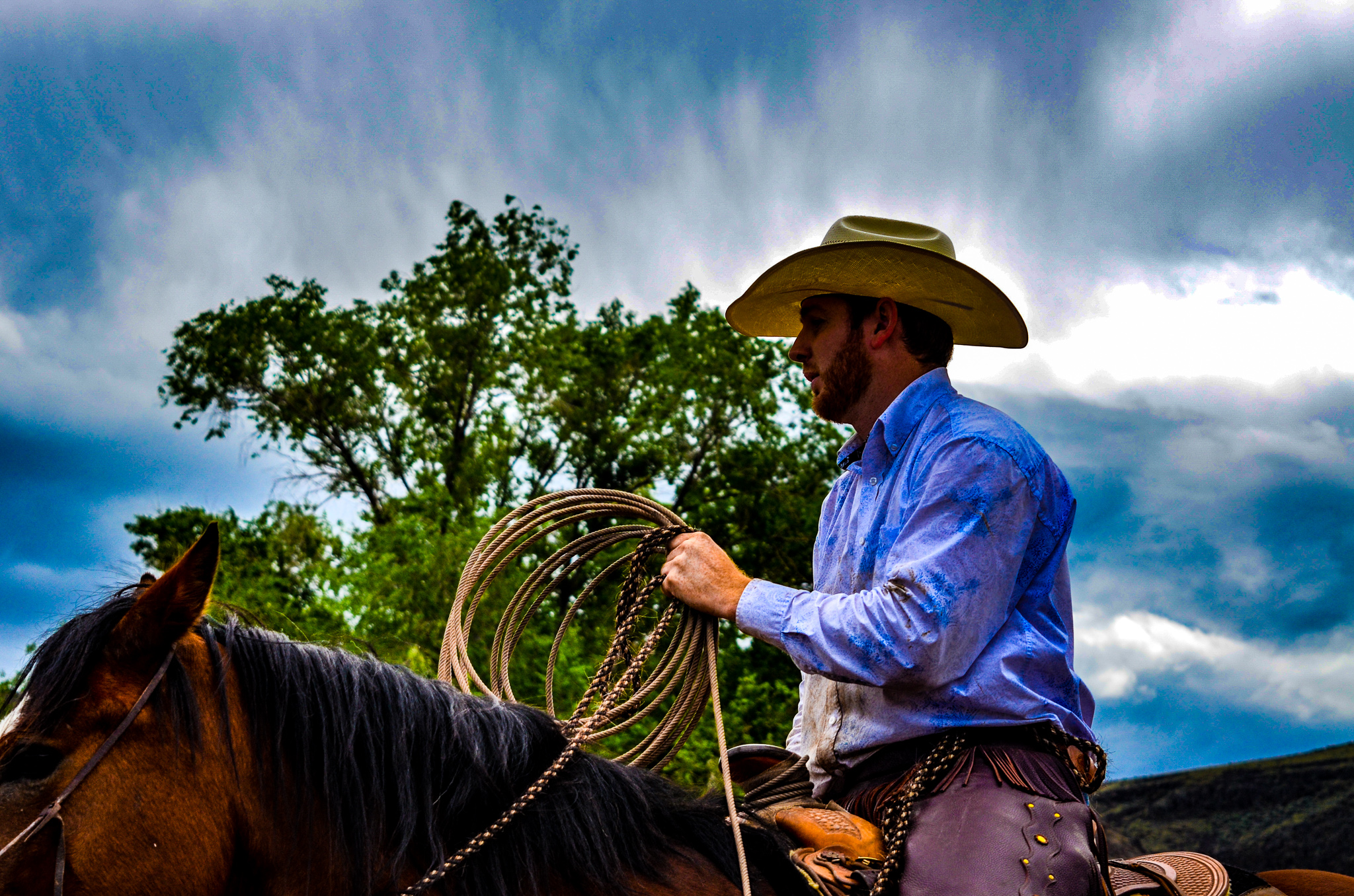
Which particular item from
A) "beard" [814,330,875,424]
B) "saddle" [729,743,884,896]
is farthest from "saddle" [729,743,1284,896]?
"beard" [814,330,875,424]

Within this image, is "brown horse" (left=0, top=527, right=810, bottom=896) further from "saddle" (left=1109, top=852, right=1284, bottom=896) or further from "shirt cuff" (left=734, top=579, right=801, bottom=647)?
"saddle" (left=1109, top=852, right=1284, bottom=896)

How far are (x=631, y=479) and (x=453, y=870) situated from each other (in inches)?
682

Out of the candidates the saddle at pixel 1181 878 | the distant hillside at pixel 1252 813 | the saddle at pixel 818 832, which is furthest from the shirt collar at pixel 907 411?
the distant hillside at pixel 1252 813

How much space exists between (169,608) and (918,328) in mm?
1923

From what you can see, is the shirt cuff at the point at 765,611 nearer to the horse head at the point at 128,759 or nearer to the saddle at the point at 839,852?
the saddle at the point at 839,852

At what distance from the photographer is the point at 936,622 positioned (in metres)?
2.03

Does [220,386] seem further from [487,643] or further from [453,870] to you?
[453,870]

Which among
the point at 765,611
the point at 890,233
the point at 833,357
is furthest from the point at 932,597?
the point at 890,233

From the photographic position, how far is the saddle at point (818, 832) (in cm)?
204

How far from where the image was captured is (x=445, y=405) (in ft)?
63.7

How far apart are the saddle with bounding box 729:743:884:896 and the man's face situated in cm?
95

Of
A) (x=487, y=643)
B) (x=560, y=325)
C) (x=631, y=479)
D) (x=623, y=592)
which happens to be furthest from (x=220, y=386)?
(x=623, y=592)

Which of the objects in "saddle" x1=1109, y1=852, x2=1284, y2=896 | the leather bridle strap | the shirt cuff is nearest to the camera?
the leather bridle strap

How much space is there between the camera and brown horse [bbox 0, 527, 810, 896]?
163cm
